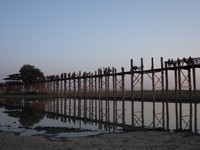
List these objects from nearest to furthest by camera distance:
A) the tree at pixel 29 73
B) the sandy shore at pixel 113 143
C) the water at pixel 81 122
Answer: the sandy shore at pixel 113 143 → the water at pixel 81 122 → the tree at pixel 29 73

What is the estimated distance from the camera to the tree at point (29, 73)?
80.4 metres

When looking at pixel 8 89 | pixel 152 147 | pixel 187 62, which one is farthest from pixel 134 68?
pixel 8 89

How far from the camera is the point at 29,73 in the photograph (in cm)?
8112

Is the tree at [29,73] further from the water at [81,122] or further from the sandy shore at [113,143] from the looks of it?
the sandy shore at [113,143]

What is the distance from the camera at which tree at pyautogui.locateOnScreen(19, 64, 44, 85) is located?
80.4 meters

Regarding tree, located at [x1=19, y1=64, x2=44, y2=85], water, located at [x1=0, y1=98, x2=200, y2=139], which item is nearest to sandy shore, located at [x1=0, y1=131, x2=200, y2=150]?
water, located at [x1=0, y1=98, x2=200, y2=139]

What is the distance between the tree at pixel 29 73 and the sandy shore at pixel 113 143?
6632cm

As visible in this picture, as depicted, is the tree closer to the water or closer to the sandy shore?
the water

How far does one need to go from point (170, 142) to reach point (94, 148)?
3515 millimetres

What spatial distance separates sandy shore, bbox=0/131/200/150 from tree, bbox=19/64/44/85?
66.3 metres

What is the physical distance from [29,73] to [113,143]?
70847mm

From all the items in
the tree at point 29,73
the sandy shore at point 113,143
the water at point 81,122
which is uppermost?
the tree at point 29,73

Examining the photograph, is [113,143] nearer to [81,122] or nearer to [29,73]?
[81,122]

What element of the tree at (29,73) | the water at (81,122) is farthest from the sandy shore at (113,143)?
the tree at (29,73)
